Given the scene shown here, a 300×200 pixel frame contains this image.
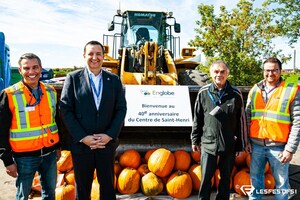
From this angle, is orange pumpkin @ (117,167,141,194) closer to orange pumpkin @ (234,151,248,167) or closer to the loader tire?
orange pumpkin @ (234,151,248,167)

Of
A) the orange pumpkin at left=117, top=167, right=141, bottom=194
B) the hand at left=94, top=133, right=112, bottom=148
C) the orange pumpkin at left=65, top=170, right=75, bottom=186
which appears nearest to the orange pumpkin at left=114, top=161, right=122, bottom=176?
the orange pumpkin at left=117, top=167, right=141, bottom=194

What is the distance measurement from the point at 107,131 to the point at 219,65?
4.84ft

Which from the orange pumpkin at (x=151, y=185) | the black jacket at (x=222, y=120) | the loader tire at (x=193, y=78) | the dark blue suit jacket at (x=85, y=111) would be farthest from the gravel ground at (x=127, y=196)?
the loader tire at (x=193, y=78)

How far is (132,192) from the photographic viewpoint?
3865 millimetres

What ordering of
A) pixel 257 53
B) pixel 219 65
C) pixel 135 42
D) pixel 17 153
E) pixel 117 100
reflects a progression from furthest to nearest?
1. pixel 257 53
2. pixel 135 42
3. pixel 219 65
4. pixel 117 100
5. pixel 17 153

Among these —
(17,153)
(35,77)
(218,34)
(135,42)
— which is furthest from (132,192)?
(218,34)

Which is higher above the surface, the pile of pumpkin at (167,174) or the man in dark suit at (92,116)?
the man in dark suit at (92,116)

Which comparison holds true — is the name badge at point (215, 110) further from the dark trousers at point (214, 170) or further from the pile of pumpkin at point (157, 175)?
the pile of pumpkin at point (157, 175)

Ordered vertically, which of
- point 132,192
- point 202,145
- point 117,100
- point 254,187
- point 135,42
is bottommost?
point 132,192

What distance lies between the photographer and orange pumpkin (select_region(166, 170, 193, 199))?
148 inches

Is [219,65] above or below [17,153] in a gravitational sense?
above

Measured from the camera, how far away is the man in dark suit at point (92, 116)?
2.72 m

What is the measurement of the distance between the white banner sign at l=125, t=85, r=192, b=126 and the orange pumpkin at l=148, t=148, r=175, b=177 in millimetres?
450

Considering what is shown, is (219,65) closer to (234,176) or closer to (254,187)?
(254,187)
